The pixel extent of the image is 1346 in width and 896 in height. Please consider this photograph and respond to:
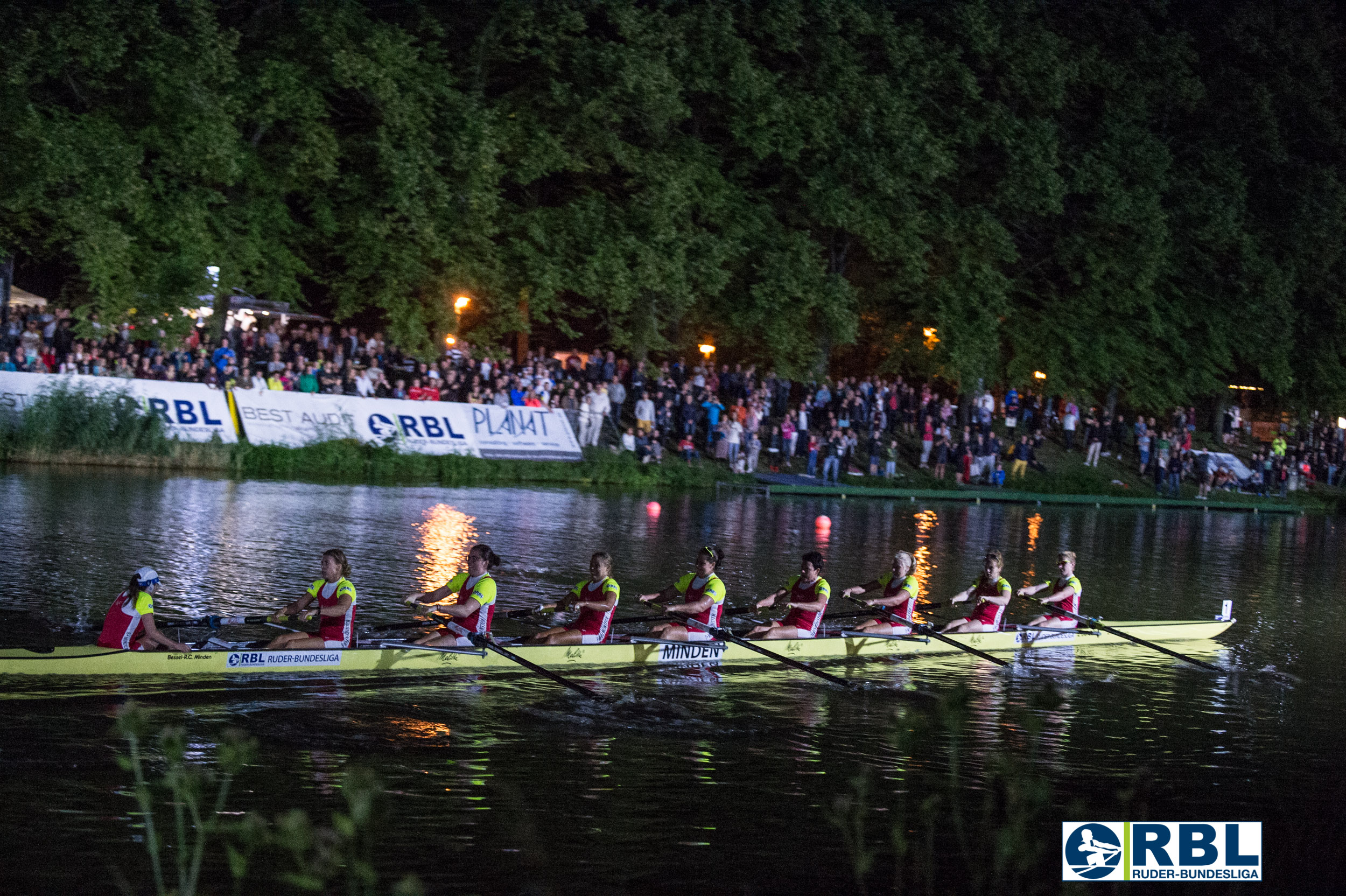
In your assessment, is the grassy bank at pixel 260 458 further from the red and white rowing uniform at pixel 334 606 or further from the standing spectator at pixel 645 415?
the red and white rowing uniform at pixel 334 606

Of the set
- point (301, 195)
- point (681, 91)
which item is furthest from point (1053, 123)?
point (301, 195)

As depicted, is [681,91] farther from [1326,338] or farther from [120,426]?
[1326,338]

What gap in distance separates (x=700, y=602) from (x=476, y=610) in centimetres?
258

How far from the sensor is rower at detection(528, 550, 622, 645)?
46.2ft

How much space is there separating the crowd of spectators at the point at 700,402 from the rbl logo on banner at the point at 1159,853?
2474cm

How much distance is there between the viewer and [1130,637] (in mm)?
17109

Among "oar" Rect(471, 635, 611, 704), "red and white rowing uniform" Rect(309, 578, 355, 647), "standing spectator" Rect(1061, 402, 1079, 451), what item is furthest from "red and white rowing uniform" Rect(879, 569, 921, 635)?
"standing spectator" Rect(1061, 402, 1079, 451)

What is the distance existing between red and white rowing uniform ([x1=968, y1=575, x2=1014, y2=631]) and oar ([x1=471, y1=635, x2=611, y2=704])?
19.2 ft

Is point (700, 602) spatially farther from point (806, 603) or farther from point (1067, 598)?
point (1067, 598)

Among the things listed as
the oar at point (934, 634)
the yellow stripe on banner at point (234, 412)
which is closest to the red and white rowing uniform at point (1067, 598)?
the oar at point (934, 634)

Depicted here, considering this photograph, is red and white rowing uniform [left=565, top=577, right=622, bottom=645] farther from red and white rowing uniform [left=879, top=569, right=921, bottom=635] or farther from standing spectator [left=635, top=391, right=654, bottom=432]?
standing spectator [left=635, top=391, right=654, bottom=432]

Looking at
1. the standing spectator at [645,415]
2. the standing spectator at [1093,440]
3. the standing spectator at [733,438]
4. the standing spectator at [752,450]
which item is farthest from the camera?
the standing spectator at [1093,440]

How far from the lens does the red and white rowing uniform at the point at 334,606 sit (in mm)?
12758

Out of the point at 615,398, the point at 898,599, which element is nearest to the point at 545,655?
the point at 898,599
